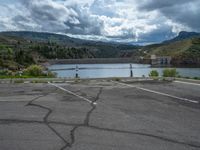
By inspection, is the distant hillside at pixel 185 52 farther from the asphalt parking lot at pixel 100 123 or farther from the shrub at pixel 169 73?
the asphalt parking lot at pixel 100 123

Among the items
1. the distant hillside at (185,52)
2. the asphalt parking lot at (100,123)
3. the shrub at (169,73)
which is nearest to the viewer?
the asphalt parking lot at (100,123)

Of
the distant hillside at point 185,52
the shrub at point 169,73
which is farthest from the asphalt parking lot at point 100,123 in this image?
the distant hillside at point 185,52

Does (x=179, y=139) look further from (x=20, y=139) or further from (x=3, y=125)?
(x=3, y=125)

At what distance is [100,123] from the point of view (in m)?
7.79

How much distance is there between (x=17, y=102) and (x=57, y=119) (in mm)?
3386

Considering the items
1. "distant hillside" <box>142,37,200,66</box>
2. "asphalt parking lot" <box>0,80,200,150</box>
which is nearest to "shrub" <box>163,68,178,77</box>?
"asphalt parking lot" <box>0,80,200,150</box>

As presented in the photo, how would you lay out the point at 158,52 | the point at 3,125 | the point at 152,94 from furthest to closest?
1. the point at 158,52
2. the point at 152,94
3. the point at 3,125

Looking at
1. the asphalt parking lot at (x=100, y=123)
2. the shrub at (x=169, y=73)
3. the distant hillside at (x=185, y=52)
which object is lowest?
the asphalt parking lot at (x=100, y=123)

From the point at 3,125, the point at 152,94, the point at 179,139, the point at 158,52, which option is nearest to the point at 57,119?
the point at 3,125

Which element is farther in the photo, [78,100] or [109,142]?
[78,100]

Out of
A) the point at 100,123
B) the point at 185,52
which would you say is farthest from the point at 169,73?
the point at 185,52

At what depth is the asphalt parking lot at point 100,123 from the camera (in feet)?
20.0

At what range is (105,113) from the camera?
9133mm

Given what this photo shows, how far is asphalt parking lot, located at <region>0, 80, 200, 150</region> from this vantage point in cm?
609
